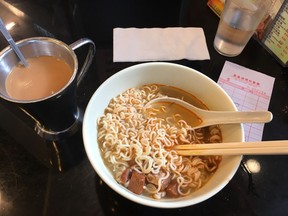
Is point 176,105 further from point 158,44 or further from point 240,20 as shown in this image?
point 240,20

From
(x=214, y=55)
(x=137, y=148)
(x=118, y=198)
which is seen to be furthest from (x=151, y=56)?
(x=118, y=198)

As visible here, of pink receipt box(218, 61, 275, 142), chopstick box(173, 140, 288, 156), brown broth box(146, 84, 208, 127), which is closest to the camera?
chopstick box(173, 140, 288, 156)

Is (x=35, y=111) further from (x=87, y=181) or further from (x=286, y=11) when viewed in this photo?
(x=286, y=11)

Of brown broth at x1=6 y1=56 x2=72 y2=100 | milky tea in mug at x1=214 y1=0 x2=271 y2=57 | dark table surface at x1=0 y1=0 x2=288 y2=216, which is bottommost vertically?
dark table surface at x1=0 y1=0 x2=288 y2=216

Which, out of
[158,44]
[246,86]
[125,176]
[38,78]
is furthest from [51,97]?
[246,86]

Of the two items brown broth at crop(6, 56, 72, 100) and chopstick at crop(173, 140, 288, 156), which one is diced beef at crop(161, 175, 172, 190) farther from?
brown broth at crop(6, 56, 72, 100)

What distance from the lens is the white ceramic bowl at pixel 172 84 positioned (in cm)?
64

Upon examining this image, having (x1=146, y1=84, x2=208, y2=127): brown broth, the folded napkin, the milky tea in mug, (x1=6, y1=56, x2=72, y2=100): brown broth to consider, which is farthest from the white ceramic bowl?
the milky tea in mug

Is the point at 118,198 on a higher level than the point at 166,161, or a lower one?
lower

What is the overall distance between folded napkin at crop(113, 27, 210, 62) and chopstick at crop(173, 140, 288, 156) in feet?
1.51

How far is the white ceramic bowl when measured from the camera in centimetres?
64

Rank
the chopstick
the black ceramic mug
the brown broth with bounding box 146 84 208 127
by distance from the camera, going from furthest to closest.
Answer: the brown broth with bounding box 146 84 208 127 < the black ceramic mug < the chopstick

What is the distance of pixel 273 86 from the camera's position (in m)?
1.06

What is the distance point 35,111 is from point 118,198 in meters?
0.34
